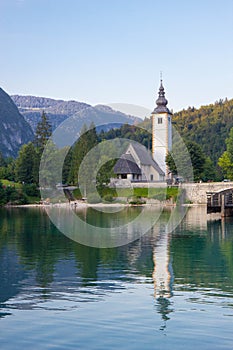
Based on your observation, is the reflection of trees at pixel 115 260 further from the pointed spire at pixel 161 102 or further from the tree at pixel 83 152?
the pointed spire at pixel 161 102

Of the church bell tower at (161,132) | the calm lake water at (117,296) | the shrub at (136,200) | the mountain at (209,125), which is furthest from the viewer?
the mountain at (209,125)

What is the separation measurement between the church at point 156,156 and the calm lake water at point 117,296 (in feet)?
187

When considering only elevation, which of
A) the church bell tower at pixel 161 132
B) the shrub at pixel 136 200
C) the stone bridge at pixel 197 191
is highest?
the church bell tower at pixel 161 132

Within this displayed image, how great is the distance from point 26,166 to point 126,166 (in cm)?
1572

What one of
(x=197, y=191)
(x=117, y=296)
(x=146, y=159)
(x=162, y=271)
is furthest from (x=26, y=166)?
(x=117, y=296)

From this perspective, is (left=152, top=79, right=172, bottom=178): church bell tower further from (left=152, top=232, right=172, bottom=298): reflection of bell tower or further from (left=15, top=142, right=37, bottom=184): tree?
(left=152, top=232, right=172, bottom=298): reflection of bell tower

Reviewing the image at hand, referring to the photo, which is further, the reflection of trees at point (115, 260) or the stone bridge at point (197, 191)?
the stone bridge at point (197, 191)

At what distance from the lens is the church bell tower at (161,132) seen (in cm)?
9075

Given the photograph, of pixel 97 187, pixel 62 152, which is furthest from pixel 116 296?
pixel 62 152

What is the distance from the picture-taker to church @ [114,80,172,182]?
89188 mm

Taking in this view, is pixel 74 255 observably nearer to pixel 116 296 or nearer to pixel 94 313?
pixel 116 296

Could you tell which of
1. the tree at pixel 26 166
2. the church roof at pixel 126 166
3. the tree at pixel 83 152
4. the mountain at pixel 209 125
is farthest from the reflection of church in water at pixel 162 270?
the mountain at pixel 209 125

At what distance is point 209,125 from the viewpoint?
15388 centimetres

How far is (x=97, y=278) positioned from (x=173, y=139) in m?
76.4
